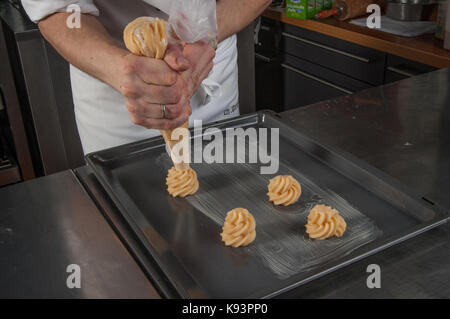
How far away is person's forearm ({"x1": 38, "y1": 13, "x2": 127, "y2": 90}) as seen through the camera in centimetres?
94

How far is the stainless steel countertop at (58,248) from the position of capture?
70 centimetres

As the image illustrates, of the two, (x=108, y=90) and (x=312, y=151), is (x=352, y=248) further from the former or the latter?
(x=108, y=90)

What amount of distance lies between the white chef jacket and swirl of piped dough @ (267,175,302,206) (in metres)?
0.40

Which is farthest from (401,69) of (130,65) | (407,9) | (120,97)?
(130,65)

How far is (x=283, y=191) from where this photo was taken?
2.97 feet

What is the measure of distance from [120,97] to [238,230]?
2.10ft

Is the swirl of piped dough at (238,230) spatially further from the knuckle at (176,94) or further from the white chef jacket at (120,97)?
the white chef jacket at (120,97)

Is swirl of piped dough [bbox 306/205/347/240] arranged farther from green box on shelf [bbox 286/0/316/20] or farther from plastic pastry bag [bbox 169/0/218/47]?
green box on shelf [bbox 286/0/316/20]

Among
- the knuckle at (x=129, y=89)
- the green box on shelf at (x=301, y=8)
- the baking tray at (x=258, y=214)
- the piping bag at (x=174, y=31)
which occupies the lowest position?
the baking tray at (x=258, y=214)

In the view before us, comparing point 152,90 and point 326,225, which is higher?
point 152,90

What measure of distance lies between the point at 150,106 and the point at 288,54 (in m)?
1.92

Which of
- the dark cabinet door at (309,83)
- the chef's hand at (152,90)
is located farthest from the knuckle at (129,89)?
the dark cabinet door at (309,83)

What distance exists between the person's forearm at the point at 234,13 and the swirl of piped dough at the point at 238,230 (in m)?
0.54

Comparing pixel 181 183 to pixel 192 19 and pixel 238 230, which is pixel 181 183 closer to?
pixel 238 230
